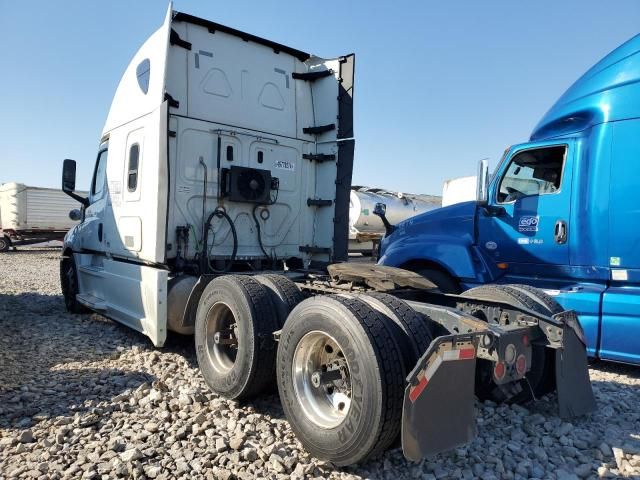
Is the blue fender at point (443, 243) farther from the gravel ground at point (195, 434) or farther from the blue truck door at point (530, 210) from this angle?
the gravel ground at point (195, 434)

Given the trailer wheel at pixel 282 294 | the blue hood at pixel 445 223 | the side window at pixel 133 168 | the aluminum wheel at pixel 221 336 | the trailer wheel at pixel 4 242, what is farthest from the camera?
Result: the trailer wheel at pixel 4 242

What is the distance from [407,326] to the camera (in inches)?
110

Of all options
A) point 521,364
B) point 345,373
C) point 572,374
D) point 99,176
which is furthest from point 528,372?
point 99,176

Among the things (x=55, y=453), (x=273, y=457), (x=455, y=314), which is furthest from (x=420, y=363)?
(x=55, y=453)

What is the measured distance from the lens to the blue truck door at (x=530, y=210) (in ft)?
18.1

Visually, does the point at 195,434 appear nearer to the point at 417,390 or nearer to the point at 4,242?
the point at 417,390

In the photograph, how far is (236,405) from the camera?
378cm

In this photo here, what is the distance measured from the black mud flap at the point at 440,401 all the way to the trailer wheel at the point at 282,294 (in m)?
1.52

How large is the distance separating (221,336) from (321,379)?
1420 millimetres

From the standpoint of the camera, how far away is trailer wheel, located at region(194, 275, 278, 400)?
360cm

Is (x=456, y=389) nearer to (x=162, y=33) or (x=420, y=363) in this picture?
(x=420, y=363)

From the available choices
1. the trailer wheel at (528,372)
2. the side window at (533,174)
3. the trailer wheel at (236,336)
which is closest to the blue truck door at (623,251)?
the side window at (533,174)

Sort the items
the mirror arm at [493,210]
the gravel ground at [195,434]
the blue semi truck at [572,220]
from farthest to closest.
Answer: the mirror arm at [493,210] → the blue semi truck at [572,220] → the gravel ground at [195,434]

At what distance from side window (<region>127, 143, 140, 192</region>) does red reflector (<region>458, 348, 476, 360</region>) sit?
4.23 meters
